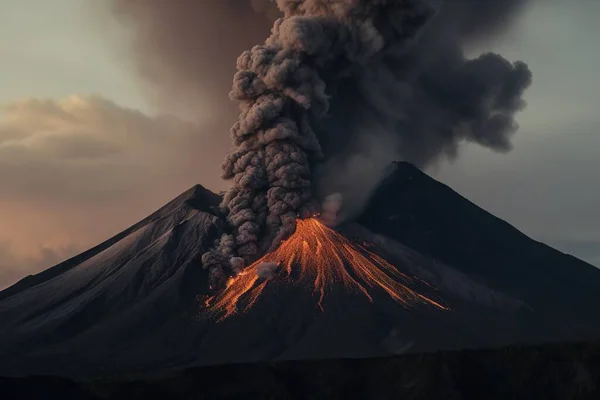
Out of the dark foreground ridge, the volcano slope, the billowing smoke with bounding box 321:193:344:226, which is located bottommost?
the dark foreground ridge

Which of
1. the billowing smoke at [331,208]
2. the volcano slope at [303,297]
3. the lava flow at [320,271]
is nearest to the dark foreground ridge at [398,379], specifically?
the volcano slope at [303,297]

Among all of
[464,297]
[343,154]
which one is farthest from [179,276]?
[464,297]

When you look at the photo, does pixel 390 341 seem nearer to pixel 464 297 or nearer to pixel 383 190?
pixel 464 297

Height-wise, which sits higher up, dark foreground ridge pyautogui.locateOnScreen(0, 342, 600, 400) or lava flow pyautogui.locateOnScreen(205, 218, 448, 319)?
lava flow pyautogui.locateOnScreen(205, 218, 448, 319)

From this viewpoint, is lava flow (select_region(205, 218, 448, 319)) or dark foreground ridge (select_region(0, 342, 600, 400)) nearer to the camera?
dark foreground ridge (select_region(0, 342, 600, 400))

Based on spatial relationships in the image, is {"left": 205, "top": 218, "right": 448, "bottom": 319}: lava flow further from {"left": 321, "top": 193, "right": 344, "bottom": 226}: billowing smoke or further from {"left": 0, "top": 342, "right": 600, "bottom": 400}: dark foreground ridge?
{"left": 0, "top": 342, "right": 600, "bottom": 400}: dark foreground ridge

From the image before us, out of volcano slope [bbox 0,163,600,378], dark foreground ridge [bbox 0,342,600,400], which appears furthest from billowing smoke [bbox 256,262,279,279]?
dark foreground ridge [bbox 0,342,600,400]
